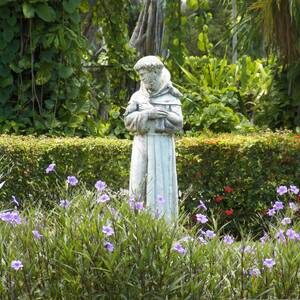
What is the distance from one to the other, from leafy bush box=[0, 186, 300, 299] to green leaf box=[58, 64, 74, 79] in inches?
259


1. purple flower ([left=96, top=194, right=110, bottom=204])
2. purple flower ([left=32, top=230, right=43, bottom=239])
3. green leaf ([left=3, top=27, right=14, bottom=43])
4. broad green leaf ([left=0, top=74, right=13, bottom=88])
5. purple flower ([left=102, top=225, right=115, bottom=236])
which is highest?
green leaf ([left=3, top=27, right=14, bottom=43])

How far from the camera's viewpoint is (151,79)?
8297 millimetres

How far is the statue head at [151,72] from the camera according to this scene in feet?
27.0

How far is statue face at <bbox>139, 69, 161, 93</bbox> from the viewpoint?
8.29 meters

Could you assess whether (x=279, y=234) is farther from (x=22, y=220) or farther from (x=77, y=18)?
(x=77, y=18)

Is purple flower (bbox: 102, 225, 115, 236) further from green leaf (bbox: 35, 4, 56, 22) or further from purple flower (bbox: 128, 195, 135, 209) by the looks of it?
green leaf (bbox: 35, 4, 56, 22)

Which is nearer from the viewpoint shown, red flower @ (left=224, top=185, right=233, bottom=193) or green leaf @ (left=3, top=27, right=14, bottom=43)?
red flower @ (left=224, top=185, right=233, bottom=193)

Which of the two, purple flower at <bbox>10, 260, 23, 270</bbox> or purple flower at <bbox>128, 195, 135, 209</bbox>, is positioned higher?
purple flower at <bbox>128, 195, 135, 209</bbox>

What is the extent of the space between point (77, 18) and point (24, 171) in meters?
3.15

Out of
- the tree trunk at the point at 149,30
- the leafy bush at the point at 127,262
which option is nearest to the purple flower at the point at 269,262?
the leafy bush at the point at 127,262

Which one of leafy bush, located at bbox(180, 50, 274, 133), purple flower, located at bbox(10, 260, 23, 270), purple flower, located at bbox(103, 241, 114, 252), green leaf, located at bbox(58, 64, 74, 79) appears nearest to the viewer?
purple flower, located at bbox(10, 260, 23, 270)

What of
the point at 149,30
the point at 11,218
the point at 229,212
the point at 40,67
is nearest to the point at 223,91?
the point at 149,30

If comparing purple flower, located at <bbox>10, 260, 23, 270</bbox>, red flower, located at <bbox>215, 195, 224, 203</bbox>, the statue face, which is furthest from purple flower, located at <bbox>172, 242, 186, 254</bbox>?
red flower, located at <bbox>215, 195, 224, 203</bbox>

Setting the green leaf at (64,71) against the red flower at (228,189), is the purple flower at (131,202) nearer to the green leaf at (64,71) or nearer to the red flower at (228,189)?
the red flower at (228,189)
